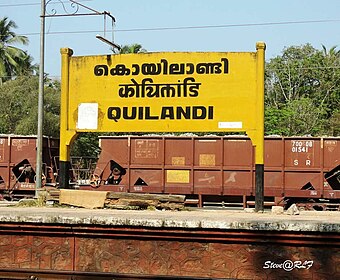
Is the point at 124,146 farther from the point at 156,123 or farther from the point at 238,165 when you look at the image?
the point at 156,123

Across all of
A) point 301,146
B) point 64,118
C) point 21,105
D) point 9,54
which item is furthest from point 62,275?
point 9,54

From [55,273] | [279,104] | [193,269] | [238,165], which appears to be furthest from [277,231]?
[279,104]

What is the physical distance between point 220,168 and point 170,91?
31.2 ft

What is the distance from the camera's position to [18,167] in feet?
67.9

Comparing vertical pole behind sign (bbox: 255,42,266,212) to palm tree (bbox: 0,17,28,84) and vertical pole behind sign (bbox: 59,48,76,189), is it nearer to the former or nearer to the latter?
vertical pole behind sign (bbox: 59,48,76,189)

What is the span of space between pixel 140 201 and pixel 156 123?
151cm

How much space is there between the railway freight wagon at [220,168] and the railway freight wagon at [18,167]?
2.58 meters

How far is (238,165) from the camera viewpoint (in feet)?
60.4

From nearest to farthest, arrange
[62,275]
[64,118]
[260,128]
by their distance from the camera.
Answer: [62,275] < [260,128] < [64,118]

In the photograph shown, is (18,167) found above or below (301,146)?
below

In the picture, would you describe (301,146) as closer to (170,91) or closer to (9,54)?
(170,91)

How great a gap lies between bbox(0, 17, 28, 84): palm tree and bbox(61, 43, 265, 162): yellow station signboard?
106 ft

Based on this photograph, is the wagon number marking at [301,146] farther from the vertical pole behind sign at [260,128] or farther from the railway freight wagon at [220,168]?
the vertical pole behind sign at [260,128]

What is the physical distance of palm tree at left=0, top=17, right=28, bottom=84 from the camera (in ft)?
136
